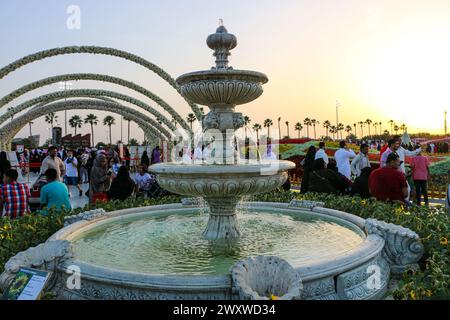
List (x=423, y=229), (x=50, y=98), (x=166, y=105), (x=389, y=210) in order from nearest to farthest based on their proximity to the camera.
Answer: (x=423, y=229), (x=389, y=210), (x=50, y=98), (x=166, y=105)

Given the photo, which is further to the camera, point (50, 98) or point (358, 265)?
point (50, 98)

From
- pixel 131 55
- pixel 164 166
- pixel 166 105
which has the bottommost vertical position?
pixel 164 166

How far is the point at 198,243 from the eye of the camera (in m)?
6.12


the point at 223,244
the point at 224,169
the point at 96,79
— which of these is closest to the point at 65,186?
the point at 223,244

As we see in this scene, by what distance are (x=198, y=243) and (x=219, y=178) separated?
1.25 m

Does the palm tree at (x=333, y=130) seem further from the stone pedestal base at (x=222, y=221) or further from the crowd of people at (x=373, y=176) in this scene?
the stone pedestal base at (x=222, y=221)

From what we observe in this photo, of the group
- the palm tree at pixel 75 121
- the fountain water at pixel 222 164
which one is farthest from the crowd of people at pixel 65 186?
the palm tree at pixel 75 121

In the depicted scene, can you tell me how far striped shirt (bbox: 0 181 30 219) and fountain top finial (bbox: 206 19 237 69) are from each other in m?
4.52

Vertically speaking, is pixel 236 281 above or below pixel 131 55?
below
